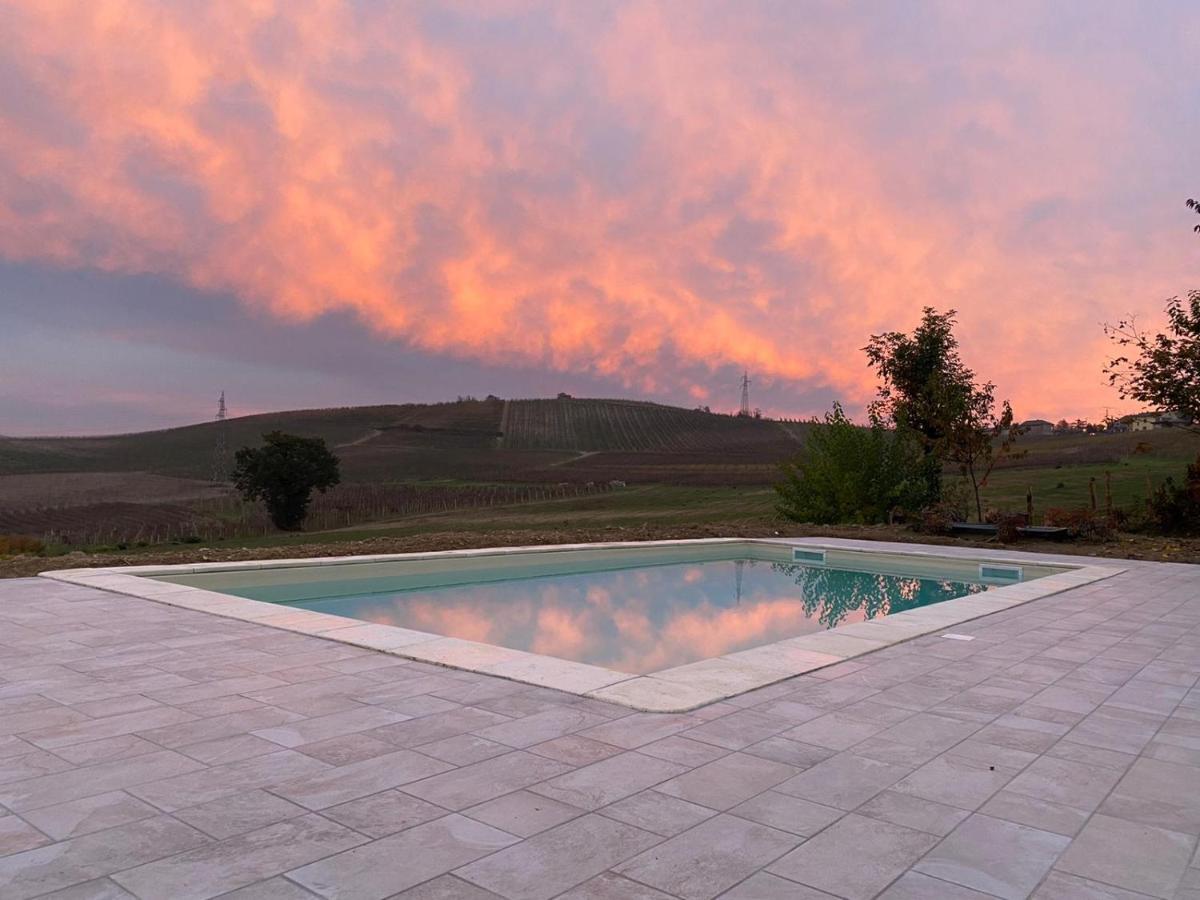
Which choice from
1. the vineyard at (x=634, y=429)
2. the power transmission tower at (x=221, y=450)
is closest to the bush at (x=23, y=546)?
the power transmission tower at (x=221, y=450)

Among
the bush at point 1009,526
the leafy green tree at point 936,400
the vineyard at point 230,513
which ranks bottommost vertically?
the vineyard at point 230,513

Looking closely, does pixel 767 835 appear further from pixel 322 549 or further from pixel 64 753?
pixel 322 549

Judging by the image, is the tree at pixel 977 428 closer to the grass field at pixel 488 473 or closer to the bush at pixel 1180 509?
the grass field at pixel 488 473

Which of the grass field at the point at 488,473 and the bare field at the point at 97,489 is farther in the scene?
the bare field at the point at 97,489

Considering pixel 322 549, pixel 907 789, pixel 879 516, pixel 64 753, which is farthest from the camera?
pixel 879 516

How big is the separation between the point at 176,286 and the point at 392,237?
12470mm

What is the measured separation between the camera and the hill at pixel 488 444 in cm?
5391

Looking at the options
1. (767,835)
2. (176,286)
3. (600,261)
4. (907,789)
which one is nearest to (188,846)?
(767,835)

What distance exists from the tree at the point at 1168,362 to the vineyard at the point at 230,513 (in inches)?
1141

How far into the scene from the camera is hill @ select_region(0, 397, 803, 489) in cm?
5391

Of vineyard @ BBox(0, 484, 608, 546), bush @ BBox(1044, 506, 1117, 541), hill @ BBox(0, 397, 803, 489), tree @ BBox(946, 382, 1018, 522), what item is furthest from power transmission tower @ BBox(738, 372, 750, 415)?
bush @ BBox(1044, 506, 1117, 541)

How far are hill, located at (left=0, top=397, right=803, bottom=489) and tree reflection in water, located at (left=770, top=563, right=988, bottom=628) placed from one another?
31.8m

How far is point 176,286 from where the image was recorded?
26.6m

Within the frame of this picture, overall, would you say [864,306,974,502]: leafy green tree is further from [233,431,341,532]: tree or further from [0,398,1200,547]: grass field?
[233,431,341,532]: tree
